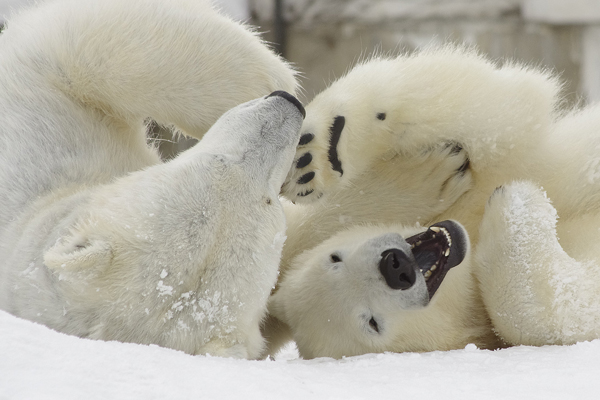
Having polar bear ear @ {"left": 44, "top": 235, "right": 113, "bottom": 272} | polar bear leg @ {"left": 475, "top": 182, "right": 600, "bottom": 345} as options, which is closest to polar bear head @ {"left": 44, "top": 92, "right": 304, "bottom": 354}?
polar bear ear @ {"left": 44, "top": 235, "right": 113, "bottom": 272}

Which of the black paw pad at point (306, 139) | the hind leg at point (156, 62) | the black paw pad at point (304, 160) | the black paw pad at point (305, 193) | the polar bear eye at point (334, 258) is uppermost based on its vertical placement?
the hind leg at point (156, 62)

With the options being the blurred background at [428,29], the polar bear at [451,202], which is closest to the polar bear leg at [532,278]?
the polar bear at [451,202]

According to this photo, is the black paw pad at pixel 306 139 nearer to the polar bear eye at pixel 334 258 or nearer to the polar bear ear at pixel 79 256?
the polar bear eye at pixel 334 258

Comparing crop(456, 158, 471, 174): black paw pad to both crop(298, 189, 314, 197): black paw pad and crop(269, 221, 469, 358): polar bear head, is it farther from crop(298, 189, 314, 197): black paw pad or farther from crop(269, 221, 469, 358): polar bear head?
crop(298, 189, 314, 197): black paw pad

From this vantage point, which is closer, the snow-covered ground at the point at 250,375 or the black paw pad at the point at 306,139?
the snow-covered ground at the point at 250,375

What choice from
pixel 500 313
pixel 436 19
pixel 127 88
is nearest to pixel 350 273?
pixel 500 313

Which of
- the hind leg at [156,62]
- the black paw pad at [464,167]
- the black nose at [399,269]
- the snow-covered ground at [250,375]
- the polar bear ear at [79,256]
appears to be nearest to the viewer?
the snow-covered ground at [250,375]

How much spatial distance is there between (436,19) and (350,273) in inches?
129

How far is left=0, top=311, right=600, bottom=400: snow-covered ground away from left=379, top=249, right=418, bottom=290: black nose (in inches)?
5.7

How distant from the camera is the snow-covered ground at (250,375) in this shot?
2.14 feet

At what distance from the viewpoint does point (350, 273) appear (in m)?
A: 1.17

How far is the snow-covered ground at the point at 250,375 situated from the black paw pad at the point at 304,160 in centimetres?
41

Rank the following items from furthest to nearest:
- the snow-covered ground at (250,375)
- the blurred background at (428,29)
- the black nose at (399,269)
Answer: the blurred background at (428,29)
the black nose at (399,269)
the snow-covered ground at (250,375)

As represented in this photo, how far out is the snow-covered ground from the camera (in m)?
0.65
